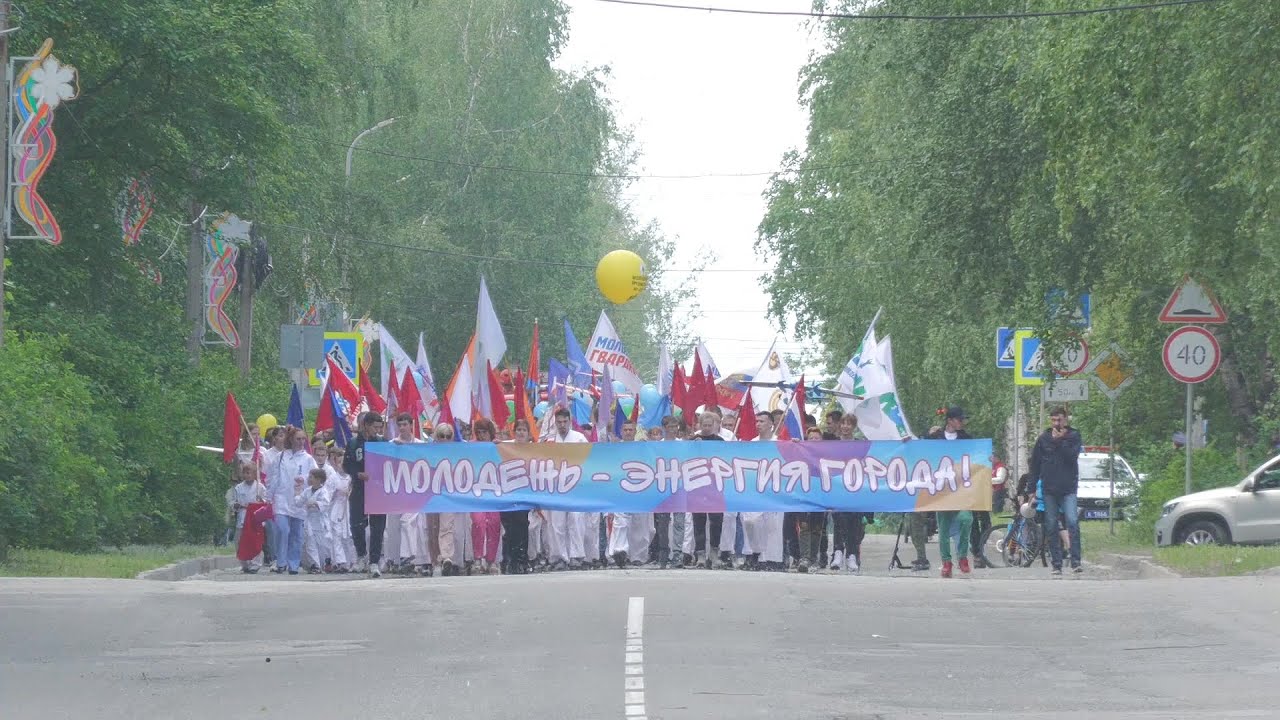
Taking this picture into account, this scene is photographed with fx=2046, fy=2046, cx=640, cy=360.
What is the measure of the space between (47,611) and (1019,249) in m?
14.3

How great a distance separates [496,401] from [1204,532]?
9355mm

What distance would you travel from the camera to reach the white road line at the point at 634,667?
10.4 meters

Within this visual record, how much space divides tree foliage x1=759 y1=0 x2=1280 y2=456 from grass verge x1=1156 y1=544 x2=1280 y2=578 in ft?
8.90

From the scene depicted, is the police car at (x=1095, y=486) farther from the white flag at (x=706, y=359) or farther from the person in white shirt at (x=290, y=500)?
the person in white shirt at (x=290, y=500)

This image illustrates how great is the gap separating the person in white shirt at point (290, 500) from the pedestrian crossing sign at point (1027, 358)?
981cm

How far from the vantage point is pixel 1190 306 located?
23031 millimetres

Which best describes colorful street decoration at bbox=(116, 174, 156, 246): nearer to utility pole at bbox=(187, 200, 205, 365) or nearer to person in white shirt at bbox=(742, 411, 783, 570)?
utility pole at bbox=(187, 200, 205, 365)

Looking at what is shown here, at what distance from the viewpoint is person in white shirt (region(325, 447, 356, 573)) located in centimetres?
2411

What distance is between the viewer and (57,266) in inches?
1194

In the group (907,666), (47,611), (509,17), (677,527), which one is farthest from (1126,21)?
(509,17)

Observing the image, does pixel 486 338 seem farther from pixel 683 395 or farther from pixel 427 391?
pixel 683 395

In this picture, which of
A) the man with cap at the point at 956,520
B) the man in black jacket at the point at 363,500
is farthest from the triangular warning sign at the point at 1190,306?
the man in black jacket at the point at 363,500

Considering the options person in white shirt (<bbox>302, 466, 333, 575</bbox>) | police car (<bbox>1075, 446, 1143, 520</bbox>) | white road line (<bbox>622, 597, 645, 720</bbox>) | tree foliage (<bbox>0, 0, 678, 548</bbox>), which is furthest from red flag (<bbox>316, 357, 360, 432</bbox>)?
police car (<bbox>1075, 446, 1143, 520</bbox>)

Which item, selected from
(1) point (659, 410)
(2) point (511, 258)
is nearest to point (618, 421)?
(1) point (659, 410)
